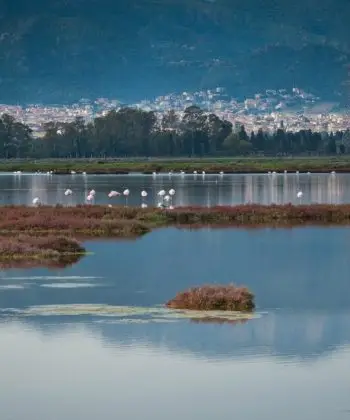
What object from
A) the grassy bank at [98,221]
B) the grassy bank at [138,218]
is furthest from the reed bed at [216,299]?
the grassy bank at [138,218]

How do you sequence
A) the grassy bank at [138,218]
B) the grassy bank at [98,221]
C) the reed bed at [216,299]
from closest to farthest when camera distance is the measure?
1. the reed bed at [216,299]
2. the grassy bank at [98,221]
3. the grassy bank at [138,218]

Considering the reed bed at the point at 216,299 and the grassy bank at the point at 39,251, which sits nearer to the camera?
the reed bed at the point at 216,299

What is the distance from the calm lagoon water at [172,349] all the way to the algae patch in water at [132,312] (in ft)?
0.99

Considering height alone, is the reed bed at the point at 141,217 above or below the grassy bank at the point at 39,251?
above

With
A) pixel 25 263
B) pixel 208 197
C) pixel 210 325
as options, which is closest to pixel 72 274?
pixel 25 263

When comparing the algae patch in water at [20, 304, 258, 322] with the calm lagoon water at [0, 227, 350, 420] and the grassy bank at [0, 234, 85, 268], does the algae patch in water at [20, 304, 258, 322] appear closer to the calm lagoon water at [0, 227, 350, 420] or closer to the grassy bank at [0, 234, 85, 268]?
the calm lagoon water at [0, 227, 350, 420]

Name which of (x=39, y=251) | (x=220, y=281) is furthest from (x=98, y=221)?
(x=220, y=281)

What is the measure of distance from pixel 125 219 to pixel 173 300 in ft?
85.1

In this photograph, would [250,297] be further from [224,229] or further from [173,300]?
[224,229]

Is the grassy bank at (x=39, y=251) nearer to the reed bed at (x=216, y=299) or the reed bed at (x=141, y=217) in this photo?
the reed bed at (x=141, y=217)

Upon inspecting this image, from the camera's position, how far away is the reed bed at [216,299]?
31.0 meters

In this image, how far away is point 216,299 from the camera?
31000 mm

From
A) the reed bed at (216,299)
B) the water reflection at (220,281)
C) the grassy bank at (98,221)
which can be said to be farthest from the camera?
the grassy bank at (98,221)

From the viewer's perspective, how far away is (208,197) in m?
85.9
